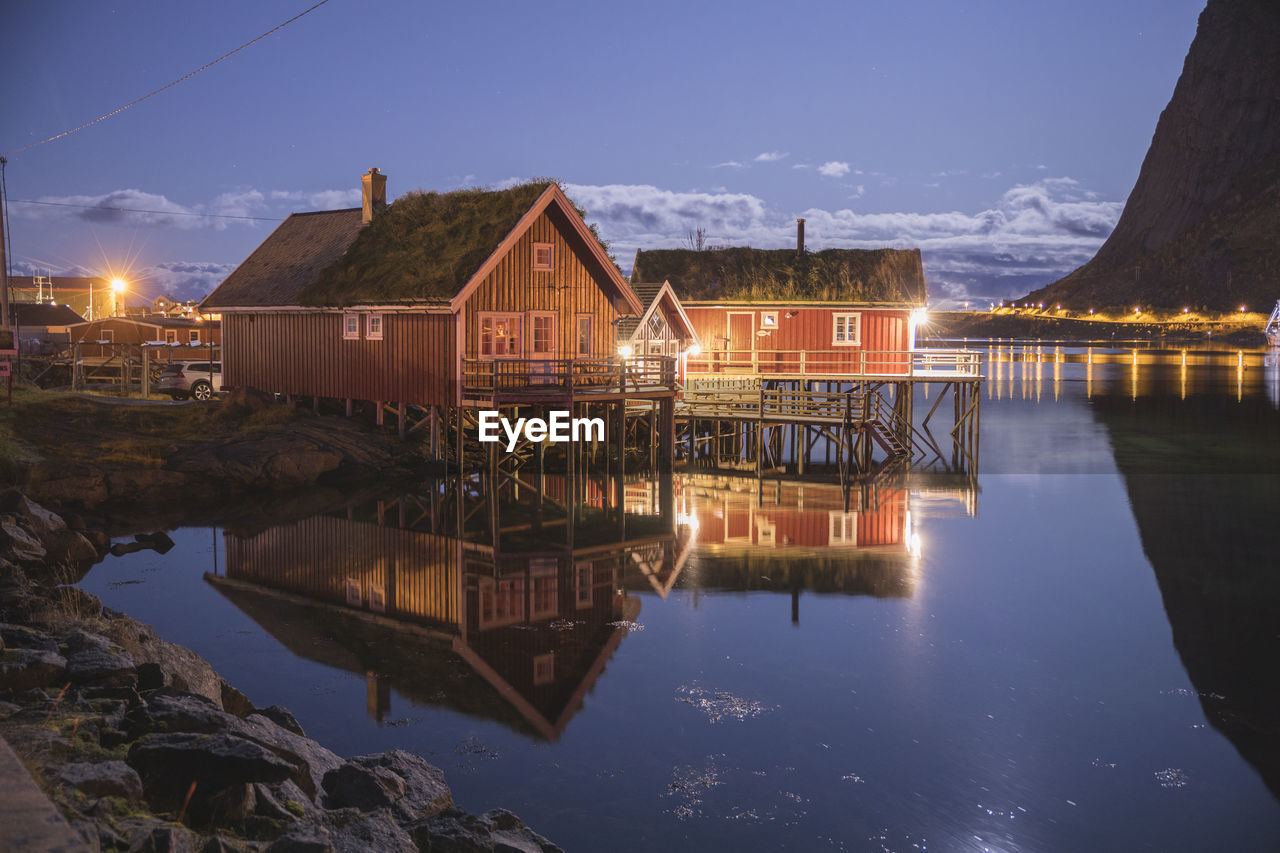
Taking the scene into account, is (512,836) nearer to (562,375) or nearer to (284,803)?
(284,803)

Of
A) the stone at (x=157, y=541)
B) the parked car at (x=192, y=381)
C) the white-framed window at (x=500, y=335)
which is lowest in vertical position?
the stone at (x=157, y=541)

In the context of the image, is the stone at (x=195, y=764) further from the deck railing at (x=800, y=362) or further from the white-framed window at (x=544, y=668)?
the deck railing at (x=800, y=362)

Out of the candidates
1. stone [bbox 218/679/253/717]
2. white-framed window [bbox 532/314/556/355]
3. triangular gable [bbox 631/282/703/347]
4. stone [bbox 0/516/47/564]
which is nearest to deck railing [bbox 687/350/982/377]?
triangular gable [bbox 631/282/703/347]

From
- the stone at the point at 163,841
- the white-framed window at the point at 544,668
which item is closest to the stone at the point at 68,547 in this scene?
the white-framed window at the point at 544,668

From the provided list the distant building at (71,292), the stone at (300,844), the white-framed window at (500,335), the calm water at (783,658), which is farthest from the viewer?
the distant building at (71,292)

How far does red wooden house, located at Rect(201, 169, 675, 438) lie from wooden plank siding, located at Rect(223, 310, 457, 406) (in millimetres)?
49

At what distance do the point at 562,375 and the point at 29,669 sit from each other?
2044 cm

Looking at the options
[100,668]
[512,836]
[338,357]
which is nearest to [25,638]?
[100,668]

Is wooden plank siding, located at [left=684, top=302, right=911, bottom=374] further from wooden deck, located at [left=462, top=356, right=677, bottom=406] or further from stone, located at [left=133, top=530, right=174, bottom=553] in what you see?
stone, located at [left=133, top=530, right=174, bottom=553]

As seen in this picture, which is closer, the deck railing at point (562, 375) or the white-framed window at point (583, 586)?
the white-framed window at point (583, 586)

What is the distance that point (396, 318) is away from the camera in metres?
31.5

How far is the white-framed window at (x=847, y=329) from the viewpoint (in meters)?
43.0

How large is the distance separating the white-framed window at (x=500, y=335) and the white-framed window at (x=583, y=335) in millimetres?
2440

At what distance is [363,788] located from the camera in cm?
956
